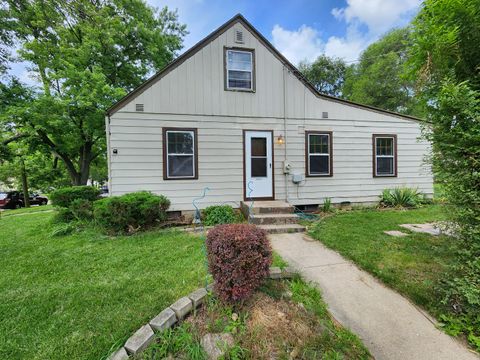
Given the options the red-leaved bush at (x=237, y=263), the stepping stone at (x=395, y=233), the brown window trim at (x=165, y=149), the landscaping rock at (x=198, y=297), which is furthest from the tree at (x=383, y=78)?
the landscaping rock at (x=198, y=297)

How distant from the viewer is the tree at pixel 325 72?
2234 cm

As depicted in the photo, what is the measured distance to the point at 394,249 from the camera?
3873 mm

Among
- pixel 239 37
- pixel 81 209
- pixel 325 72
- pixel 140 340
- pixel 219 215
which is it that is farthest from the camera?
pixel 325 72

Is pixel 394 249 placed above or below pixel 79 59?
below

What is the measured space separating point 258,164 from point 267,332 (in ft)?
17.1

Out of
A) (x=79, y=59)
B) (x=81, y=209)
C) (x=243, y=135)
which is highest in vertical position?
(x=79, y=59)

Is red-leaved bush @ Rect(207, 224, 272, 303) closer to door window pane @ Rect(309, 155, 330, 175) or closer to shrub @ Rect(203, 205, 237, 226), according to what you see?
shrub @ Rect(203, 205, 237, 226)

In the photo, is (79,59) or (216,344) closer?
(216,344)

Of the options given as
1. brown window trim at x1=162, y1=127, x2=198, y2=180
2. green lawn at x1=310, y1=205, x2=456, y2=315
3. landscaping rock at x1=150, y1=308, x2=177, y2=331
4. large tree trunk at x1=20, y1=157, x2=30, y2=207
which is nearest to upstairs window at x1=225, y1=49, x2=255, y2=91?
brown window trim at x1=162, y1=127, x2=198, y2=180

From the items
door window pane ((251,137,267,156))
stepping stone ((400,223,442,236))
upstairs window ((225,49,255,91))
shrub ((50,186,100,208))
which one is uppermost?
upstairs window ((225,49,255,91))

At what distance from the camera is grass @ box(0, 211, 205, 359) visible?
6.52ft

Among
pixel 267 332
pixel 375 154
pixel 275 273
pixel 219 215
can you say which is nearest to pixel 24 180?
pixel 219 215

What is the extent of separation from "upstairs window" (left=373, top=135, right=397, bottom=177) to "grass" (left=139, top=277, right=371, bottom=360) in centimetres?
681

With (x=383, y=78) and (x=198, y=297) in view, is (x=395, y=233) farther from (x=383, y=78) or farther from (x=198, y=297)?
(x=383, y=78)
